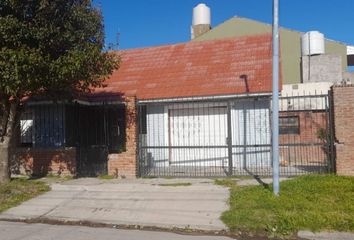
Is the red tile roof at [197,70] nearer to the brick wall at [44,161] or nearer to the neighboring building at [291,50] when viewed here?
the brick wall at [44,161]

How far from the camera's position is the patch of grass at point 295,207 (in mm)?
8133

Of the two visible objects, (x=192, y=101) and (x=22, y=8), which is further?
(x=192, y=101)

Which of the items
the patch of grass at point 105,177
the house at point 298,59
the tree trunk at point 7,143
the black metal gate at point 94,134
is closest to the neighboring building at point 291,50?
the house at point 298,59

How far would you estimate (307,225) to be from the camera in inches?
320

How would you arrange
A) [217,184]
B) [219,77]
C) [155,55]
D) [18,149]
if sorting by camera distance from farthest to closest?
1. [155,55]
2. [219,77]
3. [18,149]
4. [217,184]

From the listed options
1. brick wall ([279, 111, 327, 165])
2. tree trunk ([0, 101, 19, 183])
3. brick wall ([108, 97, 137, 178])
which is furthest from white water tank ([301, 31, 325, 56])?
tree trunk ([0, 101, 19, 183])

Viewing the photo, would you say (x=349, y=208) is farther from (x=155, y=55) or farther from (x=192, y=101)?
(x=155, y=55)

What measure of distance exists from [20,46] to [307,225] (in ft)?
23.2

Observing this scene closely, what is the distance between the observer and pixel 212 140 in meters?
15.6

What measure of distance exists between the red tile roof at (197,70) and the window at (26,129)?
2.61m

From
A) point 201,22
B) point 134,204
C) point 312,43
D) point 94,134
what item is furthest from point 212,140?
point 312,43

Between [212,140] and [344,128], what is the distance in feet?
17.2

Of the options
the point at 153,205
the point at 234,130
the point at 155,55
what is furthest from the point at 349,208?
the point at 155,55

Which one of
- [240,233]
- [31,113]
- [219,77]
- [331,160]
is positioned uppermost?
[219,77]
